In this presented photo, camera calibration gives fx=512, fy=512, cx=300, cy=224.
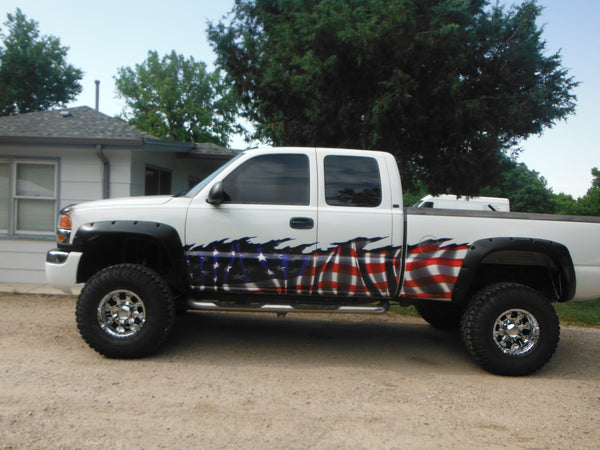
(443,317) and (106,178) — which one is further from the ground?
(106,178)

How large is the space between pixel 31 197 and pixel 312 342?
661 cm

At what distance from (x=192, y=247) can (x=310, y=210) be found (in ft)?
3.97

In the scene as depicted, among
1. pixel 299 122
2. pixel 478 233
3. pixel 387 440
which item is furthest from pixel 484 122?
pixel 387 440

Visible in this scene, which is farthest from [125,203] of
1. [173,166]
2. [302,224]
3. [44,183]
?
[173,166]

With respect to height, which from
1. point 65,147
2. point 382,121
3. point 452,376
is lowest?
point 452,376

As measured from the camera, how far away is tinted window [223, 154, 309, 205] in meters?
5.14

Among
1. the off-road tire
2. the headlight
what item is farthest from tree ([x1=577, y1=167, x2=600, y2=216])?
the headlight

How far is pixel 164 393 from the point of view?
4102mm

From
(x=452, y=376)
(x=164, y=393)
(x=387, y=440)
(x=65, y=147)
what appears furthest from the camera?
(x=65, y=147)

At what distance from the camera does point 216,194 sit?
4.90 metres

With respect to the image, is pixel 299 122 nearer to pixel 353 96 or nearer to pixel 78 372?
pixel 353 96

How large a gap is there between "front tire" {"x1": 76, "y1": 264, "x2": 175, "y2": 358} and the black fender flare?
284 cm

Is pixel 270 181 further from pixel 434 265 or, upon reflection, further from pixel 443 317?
pixel 443 317

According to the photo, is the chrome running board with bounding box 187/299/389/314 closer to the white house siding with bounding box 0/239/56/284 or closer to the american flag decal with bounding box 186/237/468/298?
the american flag decal with bounding box 186/237/468/298
